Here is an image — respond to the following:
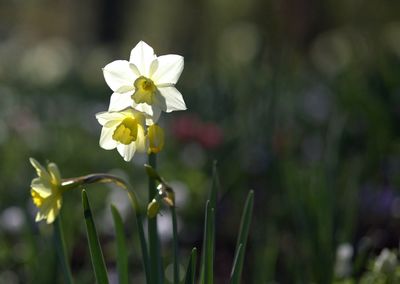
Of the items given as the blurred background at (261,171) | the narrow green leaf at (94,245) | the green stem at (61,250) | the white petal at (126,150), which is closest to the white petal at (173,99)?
the white petal at (126,150)

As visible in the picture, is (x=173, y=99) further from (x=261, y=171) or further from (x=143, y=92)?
(x=261, y=171)

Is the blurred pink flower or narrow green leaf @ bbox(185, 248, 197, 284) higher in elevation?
narrow green leaf @ bbox(185, 248, 197, 284)

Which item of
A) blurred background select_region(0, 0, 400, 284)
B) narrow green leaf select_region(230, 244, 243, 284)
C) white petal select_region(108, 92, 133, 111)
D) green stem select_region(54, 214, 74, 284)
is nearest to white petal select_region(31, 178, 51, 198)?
green stem select_region(54, 214, 74, 284)

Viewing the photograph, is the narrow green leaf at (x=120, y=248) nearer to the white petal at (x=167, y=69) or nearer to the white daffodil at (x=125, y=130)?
the white daffodil at (x=125, y=130)

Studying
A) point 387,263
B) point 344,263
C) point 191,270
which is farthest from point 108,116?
point 344,263

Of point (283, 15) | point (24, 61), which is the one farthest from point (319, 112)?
point (24, 61)

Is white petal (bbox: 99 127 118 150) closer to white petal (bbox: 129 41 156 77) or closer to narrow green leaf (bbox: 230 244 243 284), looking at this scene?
white petal (bbox: 129 41 156 77)
